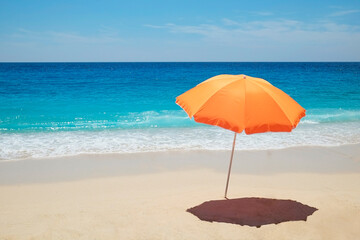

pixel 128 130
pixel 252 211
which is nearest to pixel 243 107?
pixel 252 211

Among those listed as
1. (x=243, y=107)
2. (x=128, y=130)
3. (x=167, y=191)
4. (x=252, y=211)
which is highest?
(x=243, y=107)

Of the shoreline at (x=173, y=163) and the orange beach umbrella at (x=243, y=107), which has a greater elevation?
the orange beach umbrella at (x=243, y=107)

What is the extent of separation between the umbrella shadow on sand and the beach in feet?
0.45

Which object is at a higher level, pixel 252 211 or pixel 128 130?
pixel 252 211

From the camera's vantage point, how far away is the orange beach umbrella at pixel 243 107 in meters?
3.78

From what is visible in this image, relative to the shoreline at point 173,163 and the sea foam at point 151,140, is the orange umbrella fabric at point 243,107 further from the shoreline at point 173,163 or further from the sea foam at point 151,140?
the sea foam at point 151,140

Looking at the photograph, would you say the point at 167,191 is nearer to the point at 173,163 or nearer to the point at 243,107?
the point at 173,163

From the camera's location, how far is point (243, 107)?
3842 millimetres

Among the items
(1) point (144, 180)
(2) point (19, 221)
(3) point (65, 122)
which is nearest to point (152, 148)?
(1) point (144, 180)

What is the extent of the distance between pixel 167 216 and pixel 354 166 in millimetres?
5524

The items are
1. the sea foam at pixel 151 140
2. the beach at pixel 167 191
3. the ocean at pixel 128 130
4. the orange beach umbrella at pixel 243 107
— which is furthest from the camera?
the ocean at pixel 128 130

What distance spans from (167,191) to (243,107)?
274cm

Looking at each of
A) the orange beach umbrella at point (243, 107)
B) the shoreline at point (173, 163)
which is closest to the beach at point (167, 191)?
the shoreline at point (173, 163)

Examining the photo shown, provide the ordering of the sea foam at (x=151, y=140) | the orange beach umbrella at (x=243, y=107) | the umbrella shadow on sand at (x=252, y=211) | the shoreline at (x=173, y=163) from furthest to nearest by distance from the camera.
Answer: the sea foam at (x=151, y=140)
the shoreline at (x=173, y=163)
the umbrella shadow on sand at (x=252, y=211)
the orange beach umbrella at (x=243, y=107)
